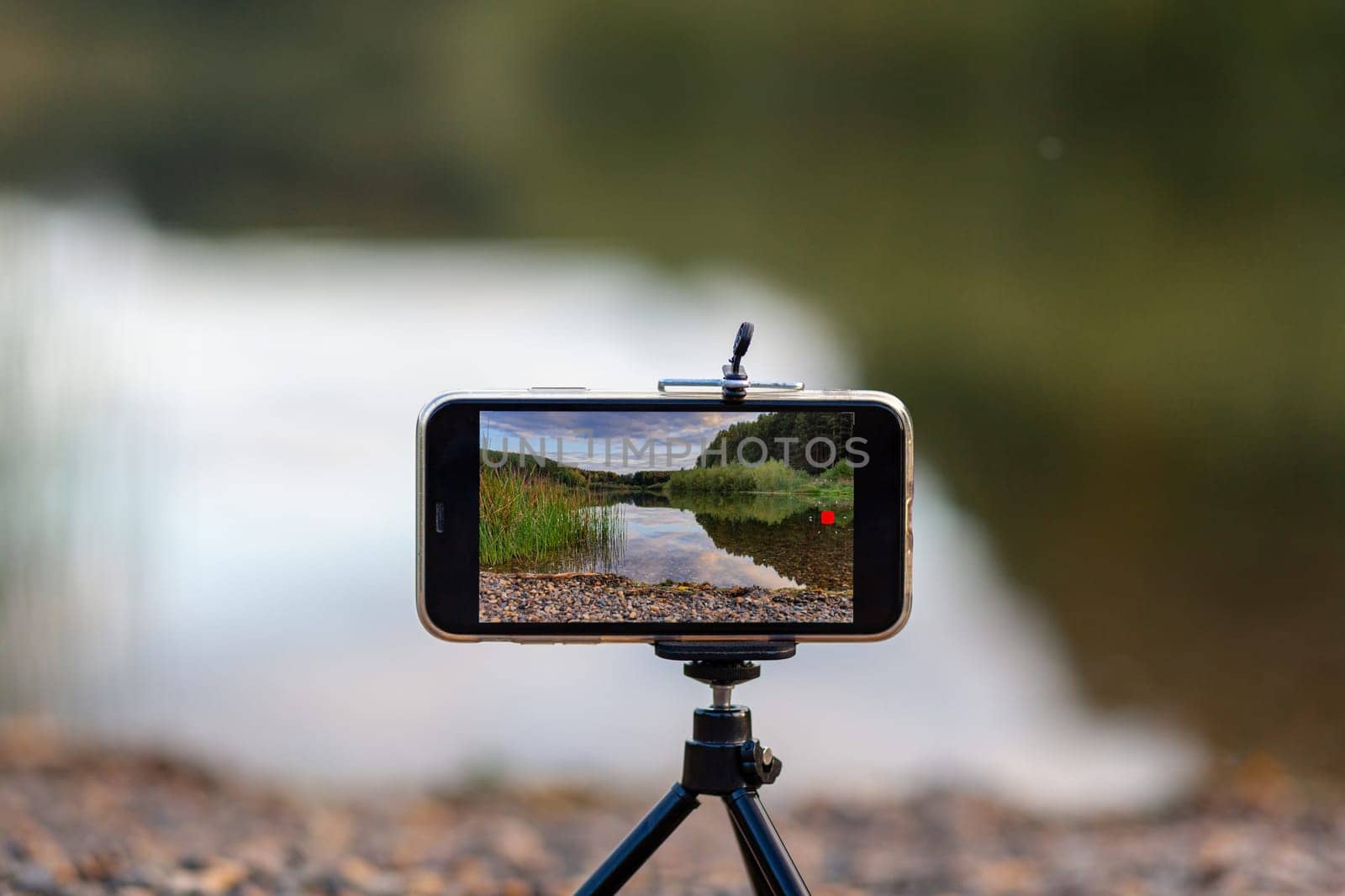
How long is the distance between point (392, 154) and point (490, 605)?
1017 millimetres

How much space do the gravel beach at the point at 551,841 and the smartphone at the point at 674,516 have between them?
81 centimetres

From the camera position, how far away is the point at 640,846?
79 centimetres

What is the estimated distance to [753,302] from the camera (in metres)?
1.68

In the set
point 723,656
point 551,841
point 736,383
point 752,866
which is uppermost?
point 736,383

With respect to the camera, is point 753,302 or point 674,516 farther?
point 753,302

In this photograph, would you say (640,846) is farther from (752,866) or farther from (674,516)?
(674,516)

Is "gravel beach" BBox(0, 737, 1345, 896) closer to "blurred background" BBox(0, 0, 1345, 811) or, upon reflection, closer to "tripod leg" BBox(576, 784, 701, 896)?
"blurred background" BBox(0, 0, 1345, 811)

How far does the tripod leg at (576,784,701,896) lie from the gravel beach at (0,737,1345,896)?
0.74m

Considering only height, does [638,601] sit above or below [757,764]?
above

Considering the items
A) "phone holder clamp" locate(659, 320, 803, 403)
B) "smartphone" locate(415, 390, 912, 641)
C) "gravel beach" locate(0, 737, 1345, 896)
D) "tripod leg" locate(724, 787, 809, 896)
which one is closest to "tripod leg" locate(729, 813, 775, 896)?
"tripod leg" locate(724, 787, 809, 896)

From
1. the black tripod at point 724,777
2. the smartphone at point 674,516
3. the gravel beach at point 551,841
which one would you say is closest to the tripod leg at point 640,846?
the black tripod at point 724,777

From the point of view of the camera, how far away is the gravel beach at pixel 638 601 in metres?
0.79

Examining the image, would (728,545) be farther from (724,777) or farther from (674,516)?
(724,777)

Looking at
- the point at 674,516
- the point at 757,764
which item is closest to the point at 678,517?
the point at 674,516
